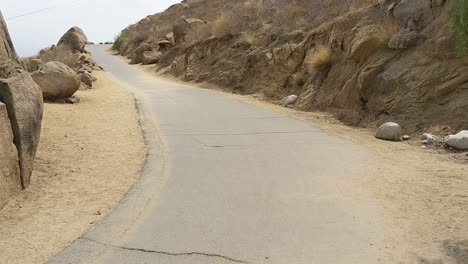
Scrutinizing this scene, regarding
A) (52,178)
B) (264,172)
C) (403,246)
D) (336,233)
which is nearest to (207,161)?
(264,172)

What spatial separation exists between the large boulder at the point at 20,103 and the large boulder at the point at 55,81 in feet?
25.3

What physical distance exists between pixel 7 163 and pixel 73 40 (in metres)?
41.9

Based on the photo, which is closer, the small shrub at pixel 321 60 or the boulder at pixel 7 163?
the boulder at pixel 7 163

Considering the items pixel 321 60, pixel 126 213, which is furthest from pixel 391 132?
pixel 126 213

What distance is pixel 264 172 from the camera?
8008 millimetres

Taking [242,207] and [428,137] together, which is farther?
[428,137]

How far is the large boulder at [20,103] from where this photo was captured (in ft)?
23.6

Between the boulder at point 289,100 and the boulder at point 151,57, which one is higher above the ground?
the boulder at point 289,100

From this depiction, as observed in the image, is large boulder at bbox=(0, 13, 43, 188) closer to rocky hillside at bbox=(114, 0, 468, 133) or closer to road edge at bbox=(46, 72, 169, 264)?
road edge at bbox=(46, 72, 169, 264)

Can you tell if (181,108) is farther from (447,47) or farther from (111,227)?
(111,227)

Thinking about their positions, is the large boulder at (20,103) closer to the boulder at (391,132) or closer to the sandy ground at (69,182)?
the sandy ground at (69,182)

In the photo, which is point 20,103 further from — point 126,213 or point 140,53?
point 140,53


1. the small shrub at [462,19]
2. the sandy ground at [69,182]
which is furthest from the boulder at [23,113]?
the small shrub at [462,19]

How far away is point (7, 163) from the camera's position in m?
6.77
